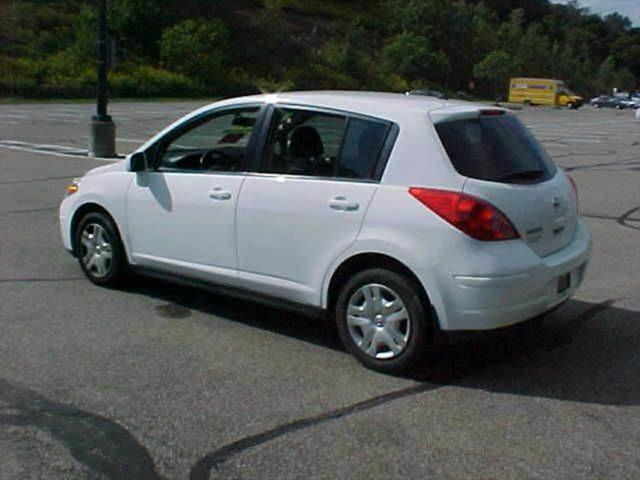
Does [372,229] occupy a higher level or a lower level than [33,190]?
higher

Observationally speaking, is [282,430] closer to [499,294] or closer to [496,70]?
[499,294]

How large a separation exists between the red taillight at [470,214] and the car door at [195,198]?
1490 mm

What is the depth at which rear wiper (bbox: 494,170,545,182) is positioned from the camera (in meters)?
4.86

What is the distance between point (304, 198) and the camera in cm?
513

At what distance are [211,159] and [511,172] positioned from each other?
7.05 ft

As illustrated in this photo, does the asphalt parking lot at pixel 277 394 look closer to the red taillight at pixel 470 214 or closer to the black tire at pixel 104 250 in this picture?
the black tire at pixel 104 250

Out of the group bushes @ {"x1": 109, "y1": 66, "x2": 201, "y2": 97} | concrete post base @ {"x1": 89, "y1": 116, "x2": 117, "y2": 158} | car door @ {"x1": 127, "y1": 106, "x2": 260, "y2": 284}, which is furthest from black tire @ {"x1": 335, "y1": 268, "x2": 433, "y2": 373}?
bushes @ {"x1": 109, "y1": 66, "x2": 201, "y2": 97}

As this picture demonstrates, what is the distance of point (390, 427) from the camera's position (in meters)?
4.16

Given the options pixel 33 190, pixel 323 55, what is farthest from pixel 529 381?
pixel 323 55

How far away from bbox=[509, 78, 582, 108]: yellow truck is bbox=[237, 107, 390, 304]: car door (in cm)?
6688

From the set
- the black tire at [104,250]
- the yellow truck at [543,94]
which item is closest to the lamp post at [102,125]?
the black tire at [104,250]

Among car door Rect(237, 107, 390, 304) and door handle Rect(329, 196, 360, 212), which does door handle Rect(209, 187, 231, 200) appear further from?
door handle Rect(329, 196, 360, 212)

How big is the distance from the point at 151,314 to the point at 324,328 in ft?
4.30

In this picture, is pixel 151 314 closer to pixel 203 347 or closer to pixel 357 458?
pixel 203 347
